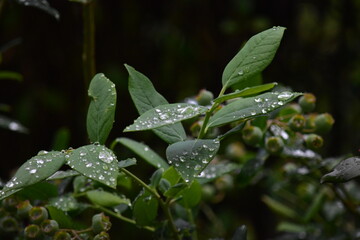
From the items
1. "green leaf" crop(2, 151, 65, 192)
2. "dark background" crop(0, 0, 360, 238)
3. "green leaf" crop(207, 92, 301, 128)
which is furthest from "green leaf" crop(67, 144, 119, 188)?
"dark background" crop(0, 0, 360, 238)

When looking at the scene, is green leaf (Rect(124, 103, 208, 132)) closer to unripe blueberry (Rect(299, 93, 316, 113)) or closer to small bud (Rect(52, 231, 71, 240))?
small bud (Rect(52, 231, 71, 240))

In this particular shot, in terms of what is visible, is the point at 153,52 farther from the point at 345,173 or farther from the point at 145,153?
the point at 345,173

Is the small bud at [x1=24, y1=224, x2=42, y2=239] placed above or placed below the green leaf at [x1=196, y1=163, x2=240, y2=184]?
above

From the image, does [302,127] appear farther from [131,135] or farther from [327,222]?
[131,135]

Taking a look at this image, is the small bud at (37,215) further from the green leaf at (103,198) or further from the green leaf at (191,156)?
the green leaf at (191,156)

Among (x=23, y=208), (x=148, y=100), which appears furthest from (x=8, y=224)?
(x=148, y=100)

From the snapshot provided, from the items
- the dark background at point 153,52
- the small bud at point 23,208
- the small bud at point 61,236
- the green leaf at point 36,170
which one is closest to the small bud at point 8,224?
the small bud at point 23,208
